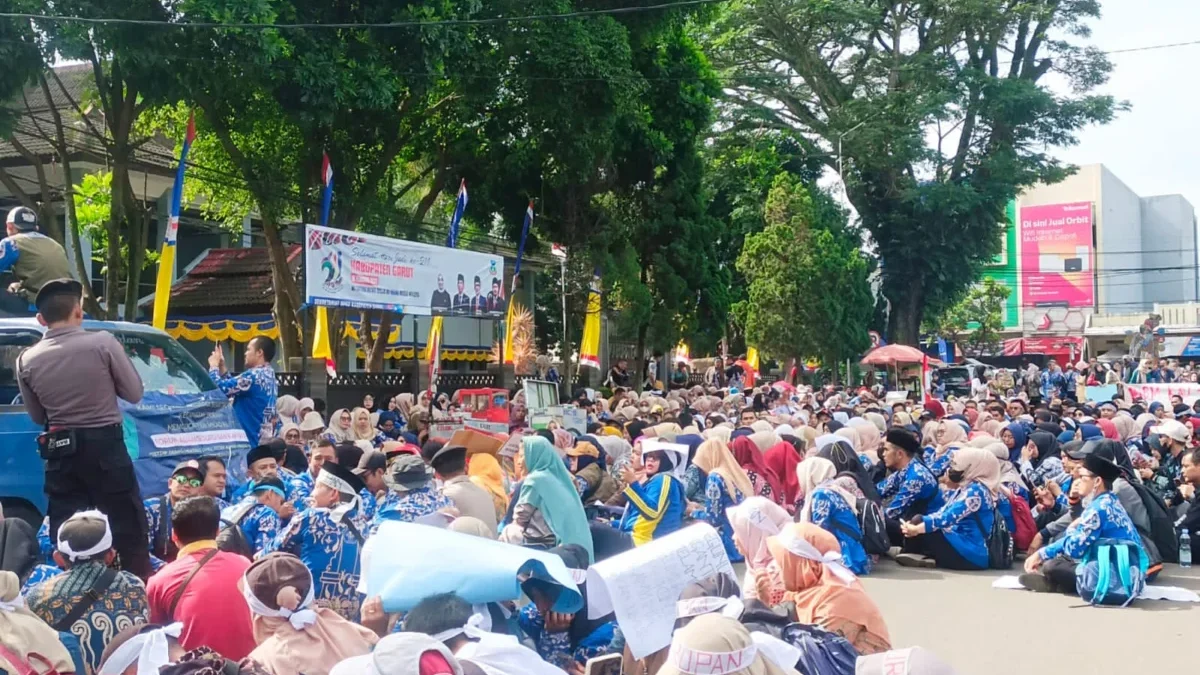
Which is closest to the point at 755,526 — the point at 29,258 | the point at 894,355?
the point at 29,258

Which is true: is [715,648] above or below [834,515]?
above

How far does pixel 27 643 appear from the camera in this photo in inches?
150

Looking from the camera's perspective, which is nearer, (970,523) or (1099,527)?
(1099,527)

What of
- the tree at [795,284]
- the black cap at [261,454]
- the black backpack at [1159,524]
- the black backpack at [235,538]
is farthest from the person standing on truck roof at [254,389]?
the tree at [795,284]

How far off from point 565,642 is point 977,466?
21.2 feet

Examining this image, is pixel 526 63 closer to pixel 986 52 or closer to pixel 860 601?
pixel 860 601

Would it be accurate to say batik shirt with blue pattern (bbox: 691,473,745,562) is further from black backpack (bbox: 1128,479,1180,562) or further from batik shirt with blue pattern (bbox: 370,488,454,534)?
batik shirt with blue pattern (bbox: 370,488,454,534)

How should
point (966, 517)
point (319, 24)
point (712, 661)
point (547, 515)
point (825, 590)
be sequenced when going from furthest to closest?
point (319, 24), point (966, 517), point (547, 515), point (825, 590), point (712, 661)

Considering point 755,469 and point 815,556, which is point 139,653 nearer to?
point 815,556

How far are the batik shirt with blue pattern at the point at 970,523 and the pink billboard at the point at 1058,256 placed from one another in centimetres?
8306

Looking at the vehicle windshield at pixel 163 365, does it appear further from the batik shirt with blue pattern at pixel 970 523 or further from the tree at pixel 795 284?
the tree at pixel 795 284

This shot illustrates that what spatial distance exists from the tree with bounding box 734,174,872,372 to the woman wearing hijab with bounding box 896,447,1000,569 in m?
21.6

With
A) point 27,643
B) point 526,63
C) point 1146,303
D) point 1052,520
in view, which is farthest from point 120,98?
point 1146,303

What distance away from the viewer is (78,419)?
6.12m
